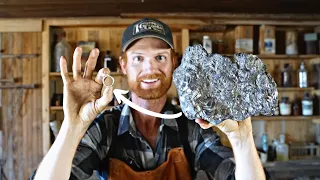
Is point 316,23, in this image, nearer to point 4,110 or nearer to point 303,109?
point 303,109

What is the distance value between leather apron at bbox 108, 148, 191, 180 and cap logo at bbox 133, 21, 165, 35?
0.38m

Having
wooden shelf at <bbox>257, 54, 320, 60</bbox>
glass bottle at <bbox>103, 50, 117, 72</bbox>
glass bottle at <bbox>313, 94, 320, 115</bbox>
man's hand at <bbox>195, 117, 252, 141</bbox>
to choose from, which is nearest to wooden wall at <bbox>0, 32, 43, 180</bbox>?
glass bottle at <bbox>103, 50, 117, 72</bbox>

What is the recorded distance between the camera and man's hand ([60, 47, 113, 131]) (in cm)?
72

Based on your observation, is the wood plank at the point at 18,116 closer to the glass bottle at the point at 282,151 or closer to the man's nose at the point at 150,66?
the man's nose at the point at 150,66

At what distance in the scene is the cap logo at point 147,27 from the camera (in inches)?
36.4

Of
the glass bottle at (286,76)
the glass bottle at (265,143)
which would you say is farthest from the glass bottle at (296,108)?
the glass bottle at (265,143)

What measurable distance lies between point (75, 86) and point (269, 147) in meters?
1.96

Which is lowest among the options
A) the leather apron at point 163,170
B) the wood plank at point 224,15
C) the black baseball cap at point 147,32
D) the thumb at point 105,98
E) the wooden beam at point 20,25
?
the leather apron at point 163,170

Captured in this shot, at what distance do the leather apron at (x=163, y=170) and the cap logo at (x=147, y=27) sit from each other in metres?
0.38

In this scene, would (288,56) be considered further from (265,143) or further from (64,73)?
(64,73)

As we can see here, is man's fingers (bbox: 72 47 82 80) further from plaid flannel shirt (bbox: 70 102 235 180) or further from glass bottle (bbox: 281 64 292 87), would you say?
glass bottle (bbox: 281 64 292 87)

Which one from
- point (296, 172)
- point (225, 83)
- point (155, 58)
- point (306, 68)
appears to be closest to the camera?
point (225, 83)

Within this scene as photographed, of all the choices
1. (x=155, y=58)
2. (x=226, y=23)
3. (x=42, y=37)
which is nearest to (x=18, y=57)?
(x=42, y=37)

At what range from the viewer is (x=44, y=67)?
2.16 metres
